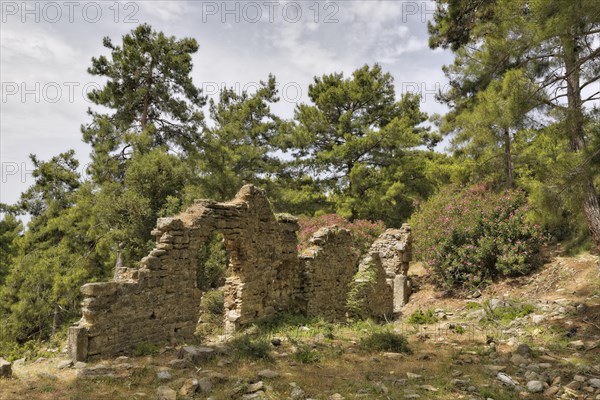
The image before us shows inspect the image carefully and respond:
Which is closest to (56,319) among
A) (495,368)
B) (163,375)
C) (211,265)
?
(211,265)

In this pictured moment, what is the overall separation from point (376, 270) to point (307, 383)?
7.19 meters

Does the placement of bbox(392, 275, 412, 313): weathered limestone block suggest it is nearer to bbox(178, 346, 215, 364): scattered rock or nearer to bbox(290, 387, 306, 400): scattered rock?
bbox(178, 346, 215, 364): scattered rock

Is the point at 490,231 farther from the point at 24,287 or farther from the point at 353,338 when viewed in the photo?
the point at 24,287

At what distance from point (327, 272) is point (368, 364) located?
4.65 metres

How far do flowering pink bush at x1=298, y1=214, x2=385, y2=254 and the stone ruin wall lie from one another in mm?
4245

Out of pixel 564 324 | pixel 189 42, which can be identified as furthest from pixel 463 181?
pixel 189 42

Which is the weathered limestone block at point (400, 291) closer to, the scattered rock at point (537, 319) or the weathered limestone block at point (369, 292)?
the weathered limestone block at point (369, 292)

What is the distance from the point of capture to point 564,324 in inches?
351

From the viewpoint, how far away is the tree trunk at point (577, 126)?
7488 millimetres

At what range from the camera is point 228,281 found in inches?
381

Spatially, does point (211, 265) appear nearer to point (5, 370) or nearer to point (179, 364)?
point (179, 364)

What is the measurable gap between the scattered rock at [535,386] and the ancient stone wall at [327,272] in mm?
5728

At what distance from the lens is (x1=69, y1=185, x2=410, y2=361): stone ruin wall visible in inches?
282

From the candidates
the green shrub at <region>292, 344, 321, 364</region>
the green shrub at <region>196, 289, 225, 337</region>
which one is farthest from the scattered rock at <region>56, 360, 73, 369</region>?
the green shrub at <region>196, 289, 225, 337</region>
